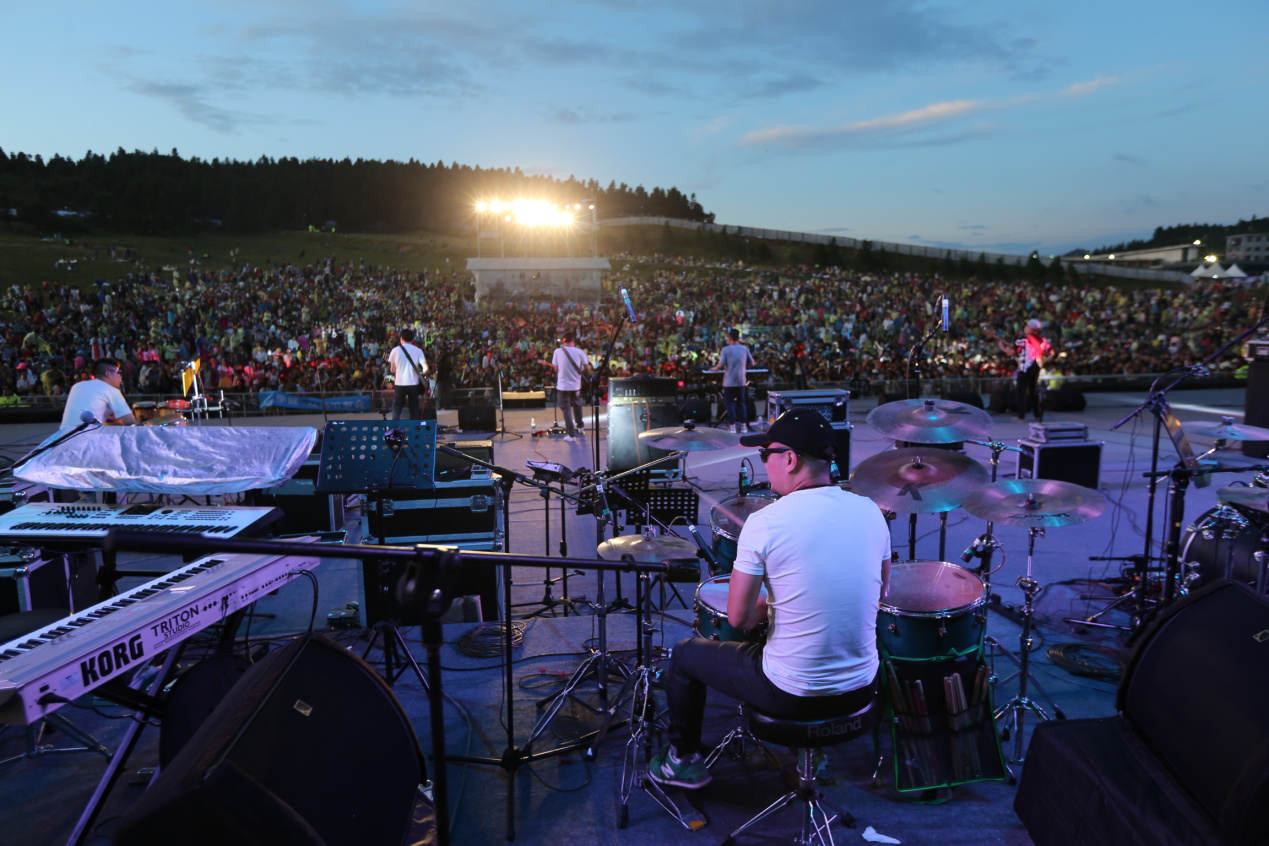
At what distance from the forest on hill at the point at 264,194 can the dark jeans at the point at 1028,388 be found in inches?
2355

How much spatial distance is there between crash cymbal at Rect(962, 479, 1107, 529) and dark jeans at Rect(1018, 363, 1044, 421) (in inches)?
371

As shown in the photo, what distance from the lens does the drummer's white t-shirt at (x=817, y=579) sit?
7.82 ft

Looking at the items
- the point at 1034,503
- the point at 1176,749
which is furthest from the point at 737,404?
the point at 1176,749

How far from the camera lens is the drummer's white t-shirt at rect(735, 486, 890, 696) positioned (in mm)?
2385

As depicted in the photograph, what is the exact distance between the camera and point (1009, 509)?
3359 mm

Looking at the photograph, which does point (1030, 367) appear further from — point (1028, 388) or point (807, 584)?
point (807, 584)

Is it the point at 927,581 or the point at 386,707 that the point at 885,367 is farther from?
the point at 386,707

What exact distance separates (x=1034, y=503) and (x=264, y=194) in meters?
78.3

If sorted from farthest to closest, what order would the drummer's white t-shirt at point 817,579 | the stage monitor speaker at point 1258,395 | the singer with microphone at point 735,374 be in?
the singer with microphone at point 735,374 → the stage monitor speaker at point 1258,395 → the drummer's white t-shirt at point 817,579

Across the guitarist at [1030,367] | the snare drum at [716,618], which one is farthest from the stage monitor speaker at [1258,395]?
the snare drum at [716,618]

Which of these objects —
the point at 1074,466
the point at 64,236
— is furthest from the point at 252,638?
the point at 64,236

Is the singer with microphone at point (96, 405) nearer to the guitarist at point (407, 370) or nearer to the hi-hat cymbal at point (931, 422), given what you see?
the guitarist at point (407, 370)

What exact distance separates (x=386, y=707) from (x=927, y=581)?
2283 millimetres

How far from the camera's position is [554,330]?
21.0 metres
